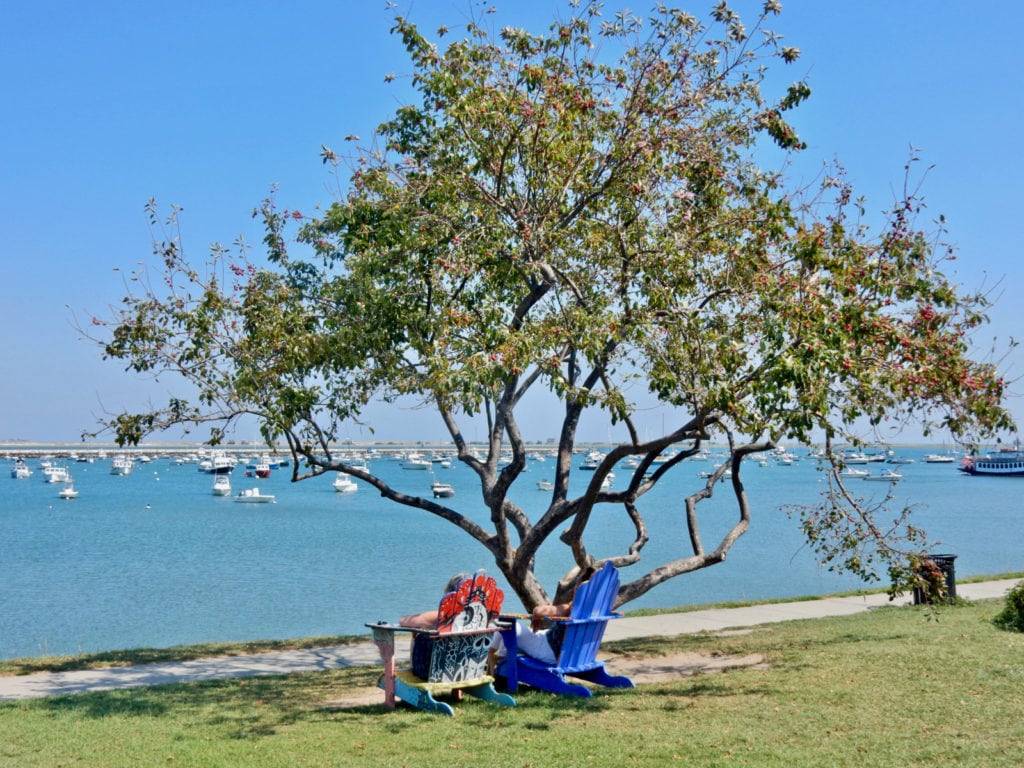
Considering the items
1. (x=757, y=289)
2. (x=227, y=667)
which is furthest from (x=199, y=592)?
(x=757, y=289)

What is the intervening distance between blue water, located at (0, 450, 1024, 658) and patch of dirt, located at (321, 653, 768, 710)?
990cm

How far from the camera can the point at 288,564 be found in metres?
36.0

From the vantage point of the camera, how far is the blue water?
23.0 m

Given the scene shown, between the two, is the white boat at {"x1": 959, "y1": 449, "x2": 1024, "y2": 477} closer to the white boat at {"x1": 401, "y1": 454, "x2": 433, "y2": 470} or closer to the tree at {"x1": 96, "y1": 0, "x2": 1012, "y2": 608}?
the white boat at {"x1": 401, "y1": 454, "x2": 433, "y2": 470}

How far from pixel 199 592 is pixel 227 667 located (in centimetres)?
1673

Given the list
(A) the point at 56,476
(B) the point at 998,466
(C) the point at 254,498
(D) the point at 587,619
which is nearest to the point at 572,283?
(D) the point at 587,619

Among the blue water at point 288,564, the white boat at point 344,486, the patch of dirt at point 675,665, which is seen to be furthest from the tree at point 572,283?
the white boat at point 344,486

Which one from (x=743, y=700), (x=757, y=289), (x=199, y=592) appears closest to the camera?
(x=743, y=700)

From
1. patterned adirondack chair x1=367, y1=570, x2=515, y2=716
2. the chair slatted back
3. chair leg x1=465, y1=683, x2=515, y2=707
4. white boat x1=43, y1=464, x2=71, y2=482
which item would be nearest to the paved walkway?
patterned adirondack chair x1=367, y1=570, x2=515, y2=716

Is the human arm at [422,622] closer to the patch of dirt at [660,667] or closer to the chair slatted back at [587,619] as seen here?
the patch of dirt at [660,667]

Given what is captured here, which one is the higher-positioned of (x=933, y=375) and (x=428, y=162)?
(x=428, y=162)

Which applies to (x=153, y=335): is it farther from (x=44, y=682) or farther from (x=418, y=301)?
(x=44, y=682)

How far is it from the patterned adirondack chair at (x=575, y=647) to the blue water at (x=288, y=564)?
37.6 feet

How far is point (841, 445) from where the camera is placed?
1158 centimetres
